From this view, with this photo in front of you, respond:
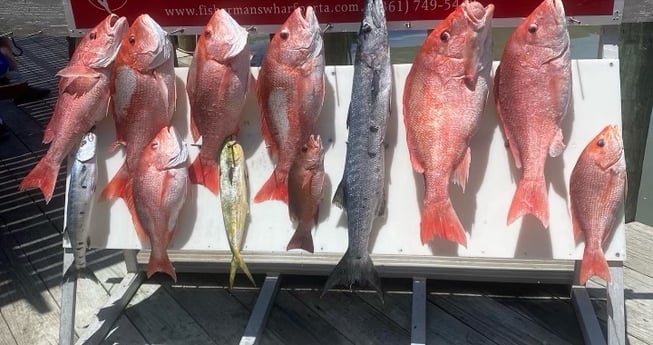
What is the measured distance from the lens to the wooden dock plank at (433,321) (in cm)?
242

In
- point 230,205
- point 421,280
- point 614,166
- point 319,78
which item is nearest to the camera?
point 614,166

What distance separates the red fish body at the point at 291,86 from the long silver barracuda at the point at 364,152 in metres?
0.14

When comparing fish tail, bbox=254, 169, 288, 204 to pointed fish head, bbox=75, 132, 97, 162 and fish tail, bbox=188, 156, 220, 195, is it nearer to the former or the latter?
fish tail, bbox=188, 156, 220, 195

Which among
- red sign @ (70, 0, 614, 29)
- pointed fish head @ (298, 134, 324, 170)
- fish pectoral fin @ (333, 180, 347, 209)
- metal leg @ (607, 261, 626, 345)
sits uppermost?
red sign @ (70, 0, 614, 29)

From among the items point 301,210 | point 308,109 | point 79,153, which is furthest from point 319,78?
point 79,153

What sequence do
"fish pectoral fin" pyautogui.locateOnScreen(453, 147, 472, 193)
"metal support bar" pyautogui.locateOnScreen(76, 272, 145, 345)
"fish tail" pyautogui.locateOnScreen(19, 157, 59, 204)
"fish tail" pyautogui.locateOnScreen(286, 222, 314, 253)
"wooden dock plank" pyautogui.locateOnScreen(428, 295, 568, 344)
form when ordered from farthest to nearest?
"metal support bar" pyautogui.locateOnScreen(76, 272, 145, 345)
"wooden dock plank" pyautogui.locateOnScreen(428, 295, 568, 344)
"fish tail" pyautogui.locateOnScreen(19, 157, 59, 204)
"fish tail" pyautogui.locateOnScreen(286, 222, 314, 253)
"fish pectoral fin" pyautogui.locateOnScreen(453, 147, 472, 193)

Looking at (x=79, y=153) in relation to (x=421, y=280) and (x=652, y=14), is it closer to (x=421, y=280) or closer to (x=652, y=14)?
(x=421, y=280)

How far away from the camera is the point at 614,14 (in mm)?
2105

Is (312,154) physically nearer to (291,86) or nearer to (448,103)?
(291,86)

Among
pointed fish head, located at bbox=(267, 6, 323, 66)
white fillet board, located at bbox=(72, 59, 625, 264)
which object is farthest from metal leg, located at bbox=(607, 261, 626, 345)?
pointed fish head, located at bbox=(267, 6, 323, 66)

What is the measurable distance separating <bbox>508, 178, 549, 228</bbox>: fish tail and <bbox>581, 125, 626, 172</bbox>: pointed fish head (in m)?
0.18

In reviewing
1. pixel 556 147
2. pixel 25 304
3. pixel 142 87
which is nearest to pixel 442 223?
pixel 556 147

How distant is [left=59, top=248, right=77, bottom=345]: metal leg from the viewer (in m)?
2.41

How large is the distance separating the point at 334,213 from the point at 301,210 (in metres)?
0.15
